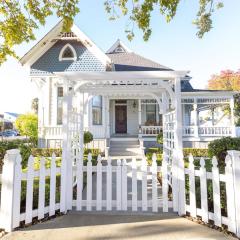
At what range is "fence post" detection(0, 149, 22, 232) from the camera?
3434 mm

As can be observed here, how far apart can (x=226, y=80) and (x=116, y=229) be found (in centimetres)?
3541

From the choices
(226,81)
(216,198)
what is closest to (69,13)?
(216,198)

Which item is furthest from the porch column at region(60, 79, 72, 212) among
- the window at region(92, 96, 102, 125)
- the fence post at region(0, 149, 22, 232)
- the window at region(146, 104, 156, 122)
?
the window at region(146, 104, 156, 122)

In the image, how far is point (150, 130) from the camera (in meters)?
15.5

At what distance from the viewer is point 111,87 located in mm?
5938

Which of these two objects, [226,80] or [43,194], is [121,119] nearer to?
[43,194]

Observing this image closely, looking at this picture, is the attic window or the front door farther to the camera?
the front door

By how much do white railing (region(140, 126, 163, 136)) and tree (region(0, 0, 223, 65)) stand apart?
396 inches

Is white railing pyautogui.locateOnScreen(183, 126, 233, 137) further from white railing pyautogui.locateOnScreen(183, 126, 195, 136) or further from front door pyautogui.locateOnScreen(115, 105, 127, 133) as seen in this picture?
front door pyautogui.locateOnScreen(115, 105, 127, 133)

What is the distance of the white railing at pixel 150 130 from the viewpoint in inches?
595

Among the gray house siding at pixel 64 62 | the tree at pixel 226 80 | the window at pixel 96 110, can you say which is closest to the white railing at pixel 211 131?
the window at pixel 96 110

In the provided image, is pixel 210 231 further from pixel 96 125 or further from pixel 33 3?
pixel 96 125

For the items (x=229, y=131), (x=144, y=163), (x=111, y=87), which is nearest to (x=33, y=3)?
(x=111, y=87)

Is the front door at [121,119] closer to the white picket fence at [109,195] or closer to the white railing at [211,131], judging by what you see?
the white railing at [211,131]
